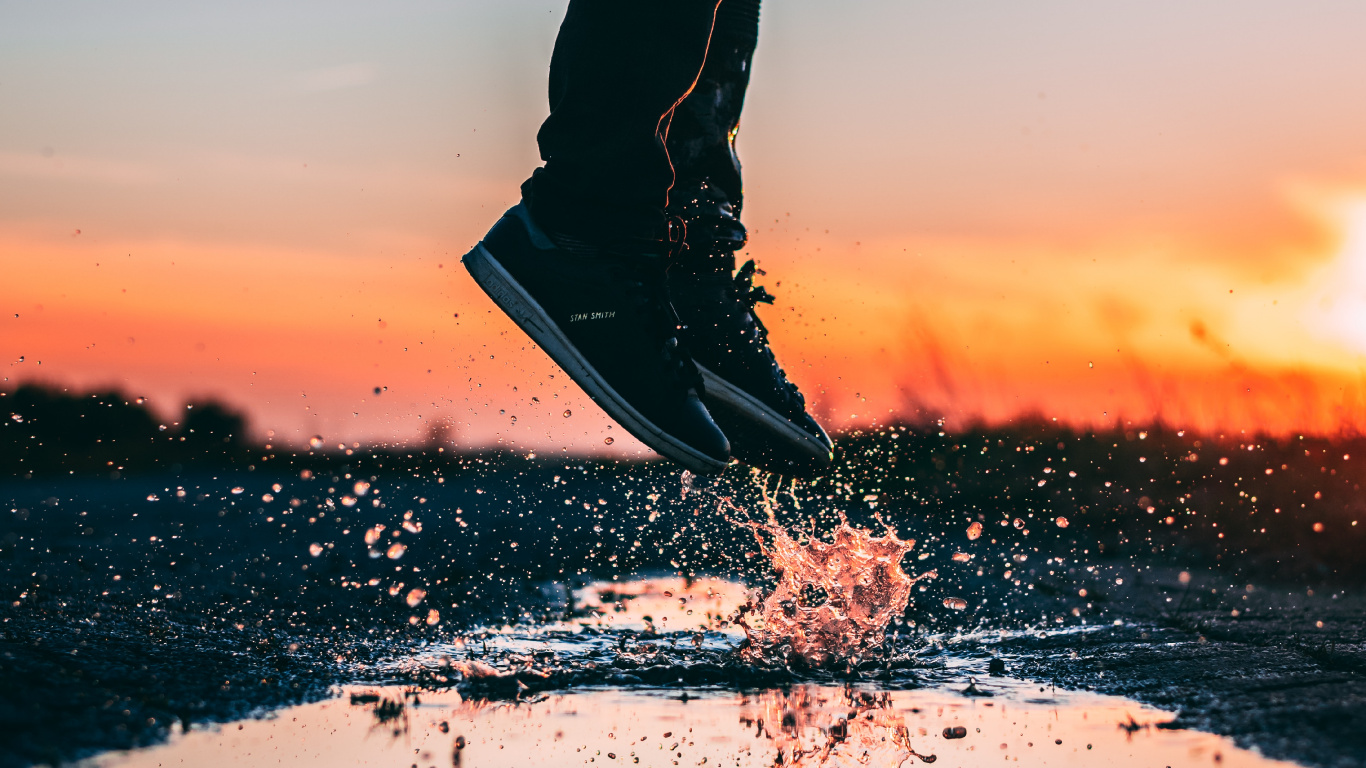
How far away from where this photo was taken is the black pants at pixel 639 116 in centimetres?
240

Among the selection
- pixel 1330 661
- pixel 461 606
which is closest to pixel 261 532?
pixel 461 606

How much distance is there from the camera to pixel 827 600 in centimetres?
288

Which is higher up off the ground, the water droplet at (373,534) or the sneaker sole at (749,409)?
the sneaker sole at (749,409)

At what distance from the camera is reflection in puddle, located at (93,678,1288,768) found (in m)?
1.70

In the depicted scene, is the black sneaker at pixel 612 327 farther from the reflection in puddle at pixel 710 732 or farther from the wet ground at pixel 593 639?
the reflection in puddle at pixel 710 732

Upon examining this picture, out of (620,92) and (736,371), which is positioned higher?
(620,92)

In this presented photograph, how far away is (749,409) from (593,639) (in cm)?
65

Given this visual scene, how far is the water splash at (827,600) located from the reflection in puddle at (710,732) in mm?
375

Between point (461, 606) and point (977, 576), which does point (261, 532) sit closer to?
point (461, 606)

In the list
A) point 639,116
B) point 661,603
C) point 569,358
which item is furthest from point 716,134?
point 661,603

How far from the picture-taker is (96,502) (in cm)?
538

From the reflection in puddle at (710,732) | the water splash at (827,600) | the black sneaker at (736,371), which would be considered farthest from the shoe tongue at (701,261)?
the reflection in puddle at (710,732)

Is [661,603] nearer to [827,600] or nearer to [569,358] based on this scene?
[827,600]

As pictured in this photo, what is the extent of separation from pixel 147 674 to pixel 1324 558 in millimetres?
3705
